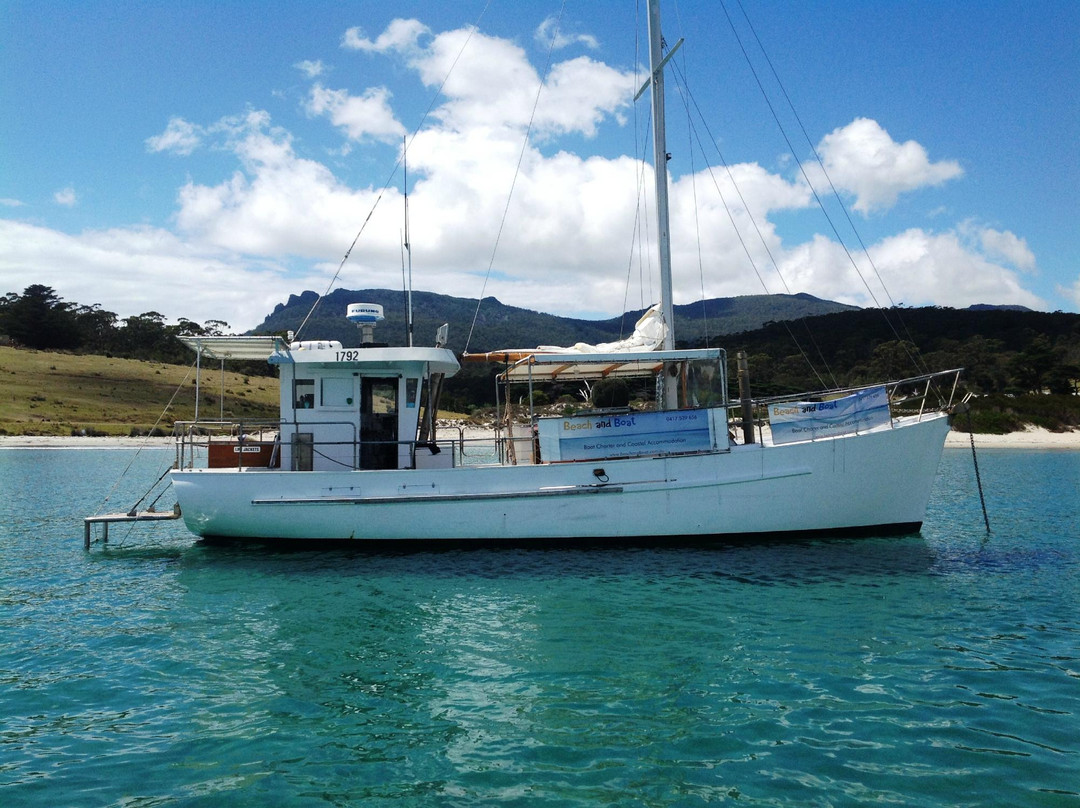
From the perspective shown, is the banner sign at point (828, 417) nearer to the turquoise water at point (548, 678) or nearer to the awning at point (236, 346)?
the turquoise water at point (548, 678)

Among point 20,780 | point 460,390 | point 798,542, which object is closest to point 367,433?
point 798,542

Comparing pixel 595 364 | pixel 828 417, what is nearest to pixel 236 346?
pixel 595 364

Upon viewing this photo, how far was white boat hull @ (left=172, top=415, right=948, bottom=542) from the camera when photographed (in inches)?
462

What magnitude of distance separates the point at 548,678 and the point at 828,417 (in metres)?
7.63

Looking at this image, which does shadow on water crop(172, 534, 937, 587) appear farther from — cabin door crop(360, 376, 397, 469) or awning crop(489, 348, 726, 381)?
awning crop(489, 348, 726, 381)

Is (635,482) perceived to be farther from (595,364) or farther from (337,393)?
(337,393)

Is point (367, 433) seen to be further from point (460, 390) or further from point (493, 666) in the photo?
point (460, 390)

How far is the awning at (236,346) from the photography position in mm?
12484

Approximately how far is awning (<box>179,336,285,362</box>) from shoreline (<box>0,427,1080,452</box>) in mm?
28500

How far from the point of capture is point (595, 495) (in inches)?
464

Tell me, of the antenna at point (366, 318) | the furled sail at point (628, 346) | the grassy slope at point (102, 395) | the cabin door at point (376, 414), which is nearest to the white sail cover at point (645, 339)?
the furled sail at point (628, 346)

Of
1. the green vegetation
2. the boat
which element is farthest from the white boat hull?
the green vegetation

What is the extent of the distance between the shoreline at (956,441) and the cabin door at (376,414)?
28.4 m

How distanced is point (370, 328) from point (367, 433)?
6.40ft
